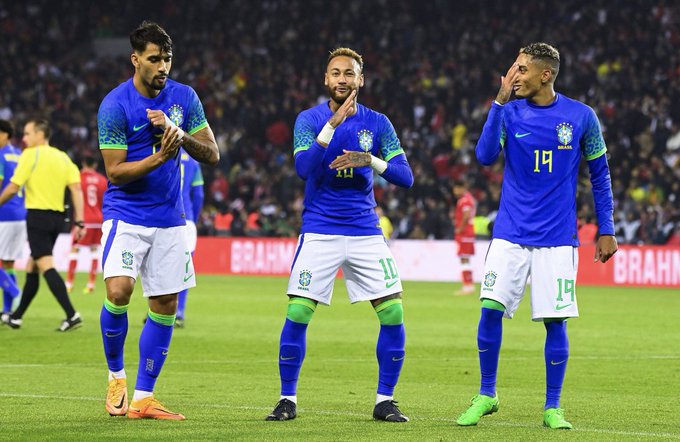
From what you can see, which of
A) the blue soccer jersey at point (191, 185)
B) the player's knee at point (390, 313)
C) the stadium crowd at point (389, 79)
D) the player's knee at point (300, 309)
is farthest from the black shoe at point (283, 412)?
the stadium crowd at point (389, 79)

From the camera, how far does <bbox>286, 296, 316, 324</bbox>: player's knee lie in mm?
7840

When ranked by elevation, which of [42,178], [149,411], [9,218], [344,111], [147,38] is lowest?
[149,411]

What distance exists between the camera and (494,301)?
7.66 metres

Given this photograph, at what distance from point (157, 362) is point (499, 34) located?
28.4 meters

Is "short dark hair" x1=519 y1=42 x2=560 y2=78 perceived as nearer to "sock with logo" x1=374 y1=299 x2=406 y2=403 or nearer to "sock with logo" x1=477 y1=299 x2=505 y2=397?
"sock with logo" x1=477 y1=299 x2=505 y2=397

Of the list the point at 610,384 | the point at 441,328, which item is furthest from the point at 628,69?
the point at 610,384

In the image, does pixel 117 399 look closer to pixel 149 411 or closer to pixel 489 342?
pixel 149 411

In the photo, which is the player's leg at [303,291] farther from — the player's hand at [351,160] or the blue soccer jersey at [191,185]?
the blue soccer jersey at [191,185]

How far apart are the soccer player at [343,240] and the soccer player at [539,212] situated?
1.91 feet

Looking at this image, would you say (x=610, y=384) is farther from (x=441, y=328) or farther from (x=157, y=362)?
(x=441, y=328)

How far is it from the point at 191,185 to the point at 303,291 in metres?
7.53

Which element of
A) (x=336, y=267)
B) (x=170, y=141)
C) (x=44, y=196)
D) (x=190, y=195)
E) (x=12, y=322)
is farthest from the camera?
(x=190, y=195)

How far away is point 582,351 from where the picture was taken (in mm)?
13062

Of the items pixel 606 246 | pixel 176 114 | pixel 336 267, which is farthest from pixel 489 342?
pixel 176 114
